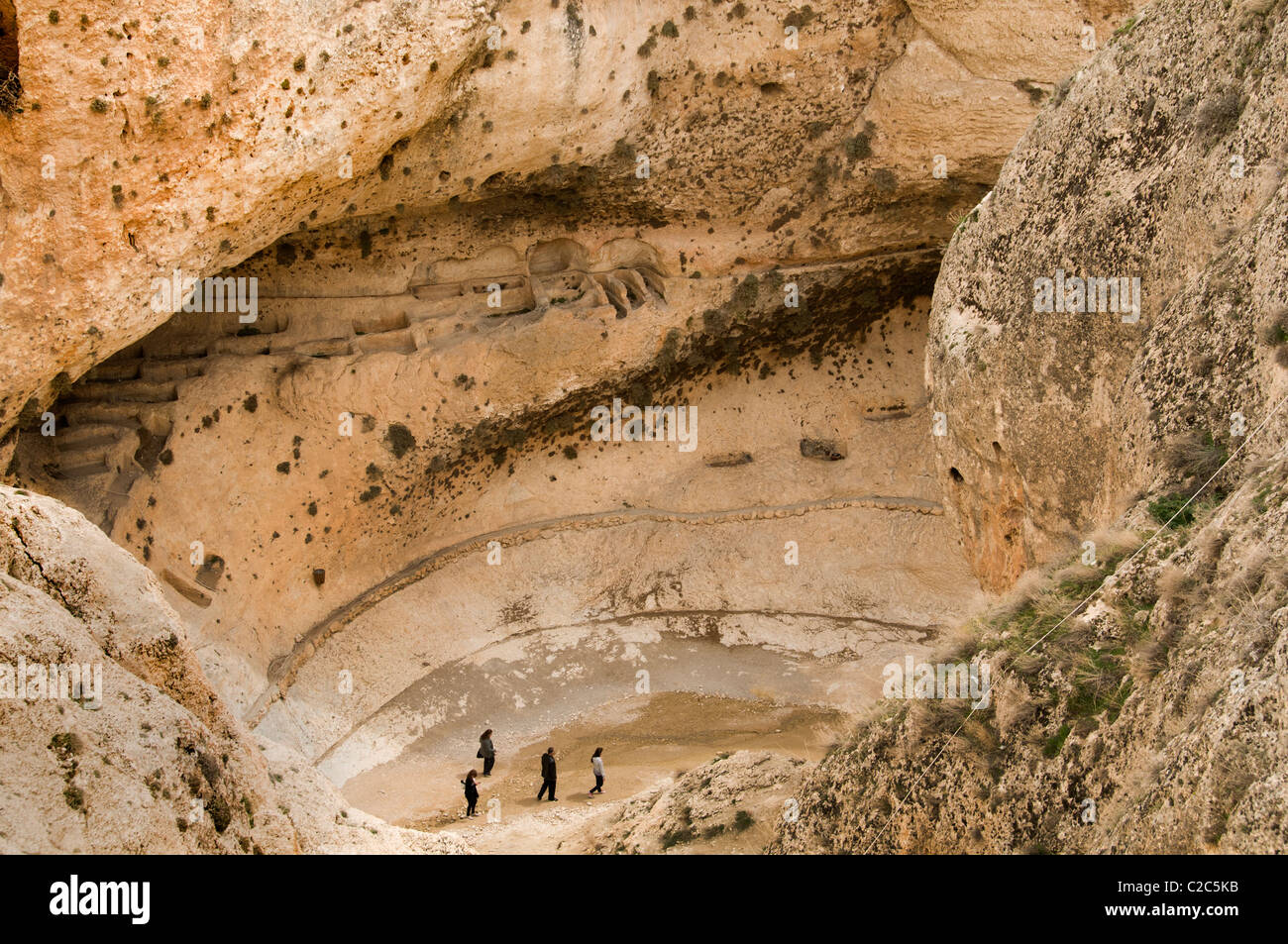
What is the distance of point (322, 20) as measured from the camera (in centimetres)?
1413

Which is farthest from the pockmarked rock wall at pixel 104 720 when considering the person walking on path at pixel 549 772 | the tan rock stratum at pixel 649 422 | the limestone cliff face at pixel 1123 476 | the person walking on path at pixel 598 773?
the person walking on path at pixel 598 773

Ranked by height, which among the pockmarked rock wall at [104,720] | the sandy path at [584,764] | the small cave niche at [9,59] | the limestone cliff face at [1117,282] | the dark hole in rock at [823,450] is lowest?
the sandy path at [584,764]

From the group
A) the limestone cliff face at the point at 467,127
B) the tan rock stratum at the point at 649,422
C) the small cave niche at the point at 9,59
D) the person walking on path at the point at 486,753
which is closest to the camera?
the tan rock stratum at the point at 649,422

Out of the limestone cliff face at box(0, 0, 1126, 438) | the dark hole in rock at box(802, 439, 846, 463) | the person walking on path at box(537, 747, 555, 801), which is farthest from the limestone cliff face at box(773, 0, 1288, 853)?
the dark hole in rock at box(802, 439, 846, 463)

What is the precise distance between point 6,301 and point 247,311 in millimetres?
6162

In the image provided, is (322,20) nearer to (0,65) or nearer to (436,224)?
(0,65)

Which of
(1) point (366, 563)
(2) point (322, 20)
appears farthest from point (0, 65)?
(1) point (366, 563)

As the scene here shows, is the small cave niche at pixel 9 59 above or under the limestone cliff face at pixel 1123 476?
above

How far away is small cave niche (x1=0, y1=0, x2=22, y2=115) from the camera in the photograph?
12.3m

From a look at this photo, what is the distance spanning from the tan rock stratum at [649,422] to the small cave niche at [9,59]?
0.10 feet

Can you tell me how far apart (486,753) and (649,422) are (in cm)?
718

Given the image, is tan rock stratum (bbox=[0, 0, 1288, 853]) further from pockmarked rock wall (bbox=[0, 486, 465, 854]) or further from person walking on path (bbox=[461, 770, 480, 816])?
person walking on path (bbox=[461, 770, 480, 816])

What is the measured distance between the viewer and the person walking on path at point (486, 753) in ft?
57.8

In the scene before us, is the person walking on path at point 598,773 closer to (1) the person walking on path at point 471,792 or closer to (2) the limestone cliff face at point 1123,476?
(1) the person walking on path at point 471,792
